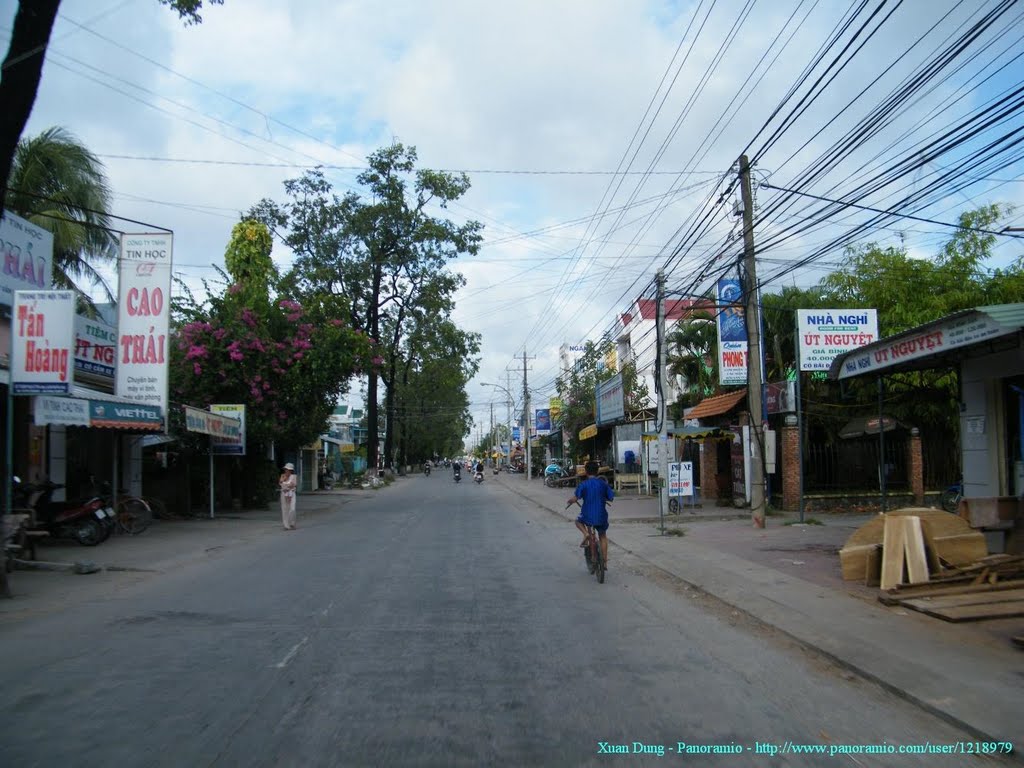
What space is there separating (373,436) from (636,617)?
4069 cm

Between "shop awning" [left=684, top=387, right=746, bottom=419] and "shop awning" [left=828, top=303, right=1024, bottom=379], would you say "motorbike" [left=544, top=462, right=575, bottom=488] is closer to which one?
"shop awning" [left=684, top=387, right=746, bottom=419]

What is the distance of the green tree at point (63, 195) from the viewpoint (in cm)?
2359

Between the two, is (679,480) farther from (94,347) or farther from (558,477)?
(558,477)

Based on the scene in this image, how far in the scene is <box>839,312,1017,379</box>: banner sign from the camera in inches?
381

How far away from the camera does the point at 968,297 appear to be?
87.1 ft

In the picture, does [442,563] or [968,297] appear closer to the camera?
[442,563]

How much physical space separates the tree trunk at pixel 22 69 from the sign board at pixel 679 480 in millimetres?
17050

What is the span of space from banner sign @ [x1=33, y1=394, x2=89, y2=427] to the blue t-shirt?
9.56 meters

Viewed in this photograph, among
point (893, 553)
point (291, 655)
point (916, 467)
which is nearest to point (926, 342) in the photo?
point (893, 553)

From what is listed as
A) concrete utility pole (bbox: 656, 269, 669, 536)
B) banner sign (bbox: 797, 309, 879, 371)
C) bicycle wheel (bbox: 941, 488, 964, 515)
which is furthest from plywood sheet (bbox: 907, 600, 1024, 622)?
bicycle wheel (bbox: 941, 488, 964, 515)

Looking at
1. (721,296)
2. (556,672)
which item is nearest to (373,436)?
(721,296)

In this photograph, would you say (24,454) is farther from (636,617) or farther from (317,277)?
(317,277)

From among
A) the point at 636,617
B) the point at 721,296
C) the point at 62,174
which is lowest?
the point at 636,617

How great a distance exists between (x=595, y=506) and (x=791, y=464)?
40.9ft
